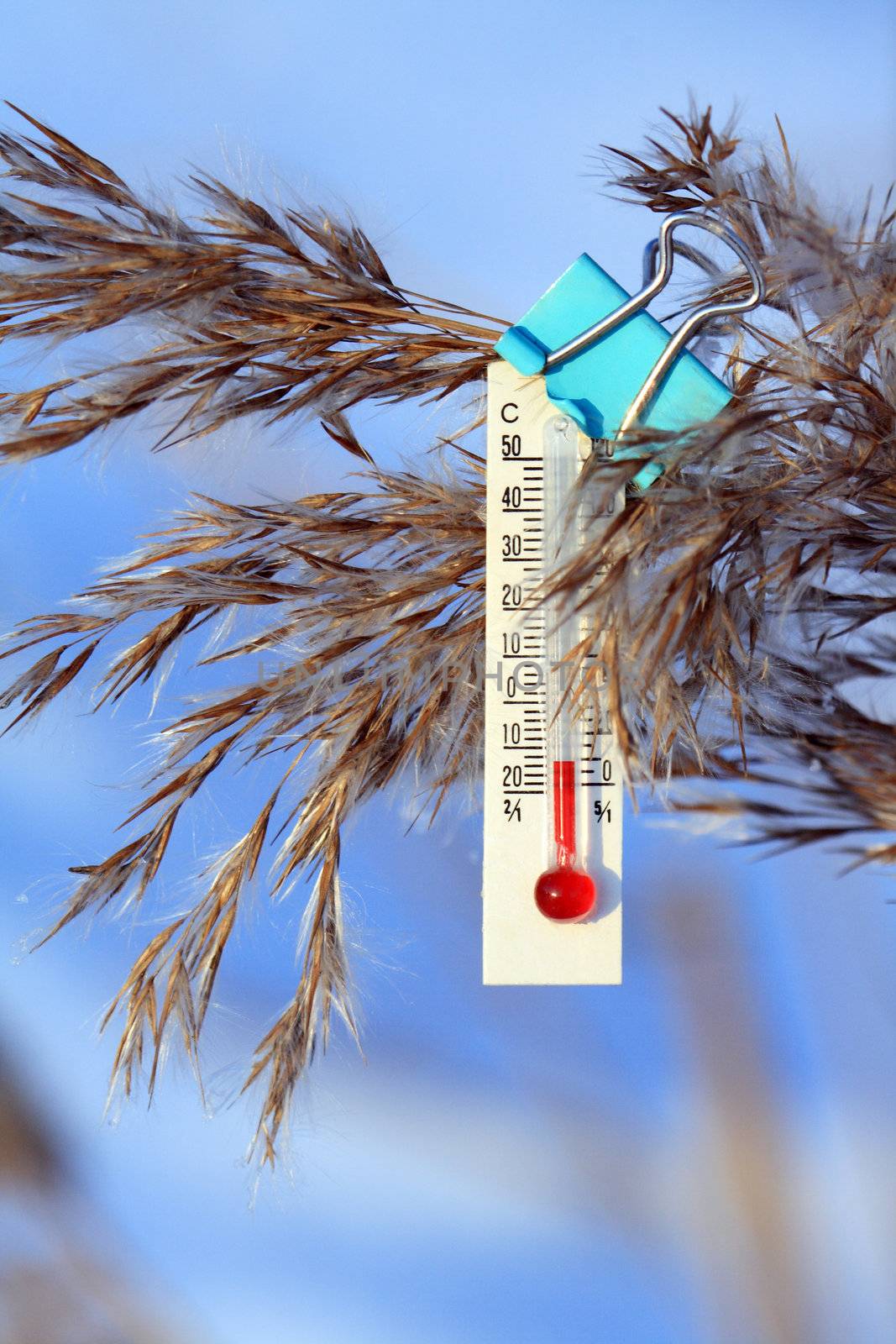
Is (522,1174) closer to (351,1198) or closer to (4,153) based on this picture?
(351,1198)

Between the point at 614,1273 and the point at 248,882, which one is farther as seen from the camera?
the point at 614,1273

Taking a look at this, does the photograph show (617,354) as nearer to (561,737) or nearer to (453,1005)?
(561,737)

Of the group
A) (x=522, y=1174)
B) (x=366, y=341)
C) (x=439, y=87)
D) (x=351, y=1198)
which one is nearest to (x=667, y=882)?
(x=522, y=1174)

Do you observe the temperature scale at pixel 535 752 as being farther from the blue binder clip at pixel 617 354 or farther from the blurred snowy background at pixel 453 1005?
the blurred snowy background at pixel 453 1005

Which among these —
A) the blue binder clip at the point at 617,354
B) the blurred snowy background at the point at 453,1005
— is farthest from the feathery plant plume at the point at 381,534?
the blurred snowy background at the point at 453,1005

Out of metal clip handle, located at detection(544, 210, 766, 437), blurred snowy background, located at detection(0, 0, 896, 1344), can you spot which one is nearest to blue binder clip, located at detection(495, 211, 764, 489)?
metal clip handle, located at detection(544, 210, 766, 437)
